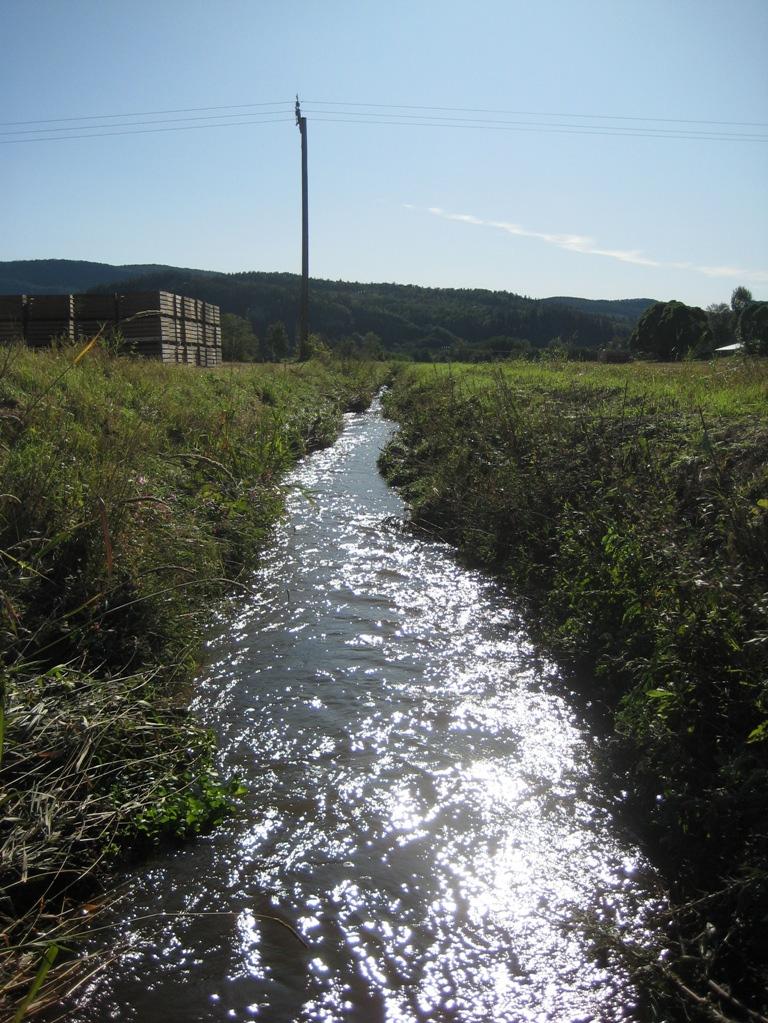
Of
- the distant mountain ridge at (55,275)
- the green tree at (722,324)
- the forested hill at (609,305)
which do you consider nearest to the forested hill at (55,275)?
the distant mountain ridge at (55,275)

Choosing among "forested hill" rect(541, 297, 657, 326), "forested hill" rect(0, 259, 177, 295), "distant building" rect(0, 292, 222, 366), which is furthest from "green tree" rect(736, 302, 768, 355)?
"forested hill" rect(0, 259, 177, 295)

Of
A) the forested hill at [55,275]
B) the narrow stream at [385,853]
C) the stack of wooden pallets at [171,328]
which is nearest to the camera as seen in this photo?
the narrow stream at [385,853]

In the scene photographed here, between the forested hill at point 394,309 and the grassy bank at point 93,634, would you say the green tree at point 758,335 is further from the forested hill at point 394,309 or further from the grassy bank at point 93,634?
the forested hill at point 394,309

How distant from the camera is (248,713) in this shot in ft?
15.1

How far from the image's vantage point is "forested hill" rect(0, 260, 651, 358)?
229 ft

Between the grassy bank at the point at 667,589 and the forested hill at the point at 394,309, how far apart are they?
5311 cm

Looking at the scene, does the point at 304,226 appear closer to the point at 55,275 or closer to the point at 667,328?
the point at 667,328

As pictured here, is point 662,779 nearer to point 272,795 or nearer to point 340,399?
point 272,795

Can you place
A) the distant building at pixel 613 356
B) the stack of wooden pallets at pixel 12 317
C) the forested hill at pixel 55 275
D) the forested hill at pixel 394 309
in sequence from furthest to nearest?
the forested hill at pixel 55 275 < the forested hill at pixel 394 309 < the distant building at pixel 613 356 < the stack of wooden pallets at pixel 12 317

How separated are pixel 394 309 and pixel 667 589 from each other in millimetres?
89224

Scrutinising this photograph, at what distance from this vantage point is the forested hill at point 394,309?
6971 centimetres

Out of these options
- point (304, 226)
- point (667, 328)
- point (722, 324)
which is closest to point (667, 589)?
point (667, 328)

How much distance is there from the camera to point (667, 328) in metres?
27.6

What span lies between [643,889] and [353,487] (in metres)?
8.72
